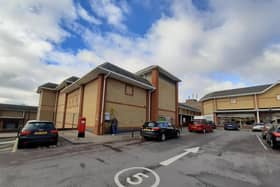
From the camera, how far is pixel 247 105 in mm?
29797

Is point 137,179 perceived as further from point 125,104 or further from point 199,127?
point 199,127

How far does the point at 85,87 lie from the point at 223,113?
29.0 m

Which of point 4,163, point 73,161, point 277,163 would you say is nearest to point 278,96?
point 277,163

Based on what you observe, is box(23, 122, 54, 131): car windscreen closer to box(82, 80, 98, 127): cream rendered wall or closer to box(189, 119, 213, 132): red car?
box(82, 80, 98, 127): cream rendered wall

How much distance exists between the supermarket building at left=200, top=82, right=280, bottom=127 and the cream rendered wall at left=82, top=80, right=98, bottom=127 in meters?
28.1

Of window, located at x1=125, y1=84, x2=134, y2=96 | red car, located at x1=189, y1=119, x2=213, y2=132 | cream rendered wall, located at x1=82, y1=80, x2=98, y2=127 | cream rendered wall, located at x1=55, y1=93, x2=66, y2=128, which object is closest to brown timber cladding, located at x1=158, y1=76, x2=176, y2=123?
red car, located at x1=189, y1=119, x2=213, y2=132

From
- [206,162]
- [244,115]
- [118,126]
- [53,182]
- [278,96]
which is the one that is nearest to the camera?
[53,182]

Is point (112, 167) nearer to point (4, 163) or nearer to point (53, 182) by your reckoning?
point (53, 182)

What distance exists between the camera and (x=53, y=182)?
3.97 metres

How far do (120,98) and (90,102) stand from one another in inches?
124

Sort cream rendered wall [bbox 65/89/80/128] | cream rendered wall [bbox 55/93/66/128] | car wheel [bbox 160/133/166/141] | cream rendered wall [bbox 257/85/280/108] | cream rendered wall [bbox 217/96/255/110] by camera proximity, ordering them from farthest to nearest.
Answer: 1. cream rendered wall [bbox 217/96/255/110]
2. cream rendered wall [bbox 257/85/280/108]
3. cream rendered wall [bbox 55/93/66/128]
4. cream rendered wall [bbox 65/89/80/128]
5. car wheel [bbox 160/133/166/141]

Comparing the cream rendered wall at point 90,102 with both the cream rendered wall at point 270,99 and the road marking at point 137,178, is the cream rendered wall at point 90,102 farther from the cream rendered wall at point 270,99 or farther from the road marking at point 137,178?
the cream rendered wall at point 270,99

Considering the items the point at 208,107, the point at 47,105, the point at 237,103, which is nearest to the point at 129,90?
the point at 47,105

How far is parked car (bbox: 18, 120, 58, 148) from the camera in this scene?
774 cm
